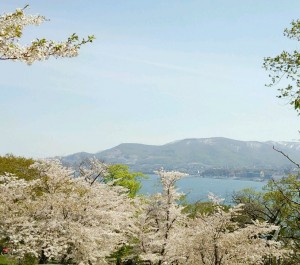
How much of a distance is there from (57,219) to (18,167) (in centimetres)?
2055

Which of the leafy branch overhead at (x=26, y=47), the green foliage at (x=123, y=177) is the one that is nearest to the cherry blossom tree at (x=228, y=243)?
the leafy branch overhead at (x=26, y=47)

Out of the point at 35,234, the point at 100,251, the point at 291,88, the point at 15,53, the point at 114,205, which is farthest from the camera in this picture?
the point at 114,205

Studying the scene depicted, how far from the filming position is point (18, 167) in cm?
4038

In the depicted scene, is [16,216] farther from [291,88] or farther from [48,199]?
[291,88]

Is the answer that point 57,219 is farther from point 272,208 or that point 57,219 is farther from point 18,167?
point 272,208

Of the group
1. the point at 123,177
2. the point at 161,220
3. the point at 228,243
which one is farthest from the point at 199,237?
the point at 123,177

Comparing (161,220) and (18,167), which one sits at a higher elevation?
(18,167)

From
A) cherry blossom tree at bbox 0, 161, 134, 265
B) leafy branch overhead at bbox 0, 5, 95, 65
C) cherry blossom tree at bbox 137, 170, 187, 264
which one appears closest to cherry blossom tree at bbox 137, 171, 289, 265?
cherry blossom tree at bbox 137, 170, 187, 264

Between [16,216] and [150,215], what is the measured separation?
10.4 metres

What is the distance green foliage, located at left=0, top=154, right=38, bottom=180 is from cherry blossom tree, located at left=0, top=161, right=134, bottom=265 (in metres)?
12.5

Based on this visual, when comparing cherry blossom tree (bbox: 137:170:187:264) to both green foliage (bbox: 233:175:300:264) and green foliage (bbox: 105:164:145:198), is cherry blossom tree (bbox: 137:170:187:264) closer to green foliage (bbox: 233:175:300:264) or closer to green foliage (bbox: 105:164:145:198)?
green foliage (bbox: 233:175:300:264)

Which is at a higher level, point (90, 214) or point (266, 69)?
point (266, 69)

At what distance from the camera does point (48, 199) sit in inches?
871

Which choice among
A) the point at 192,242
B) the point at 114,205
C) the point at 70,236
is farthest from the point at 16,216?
the point at 192,242
